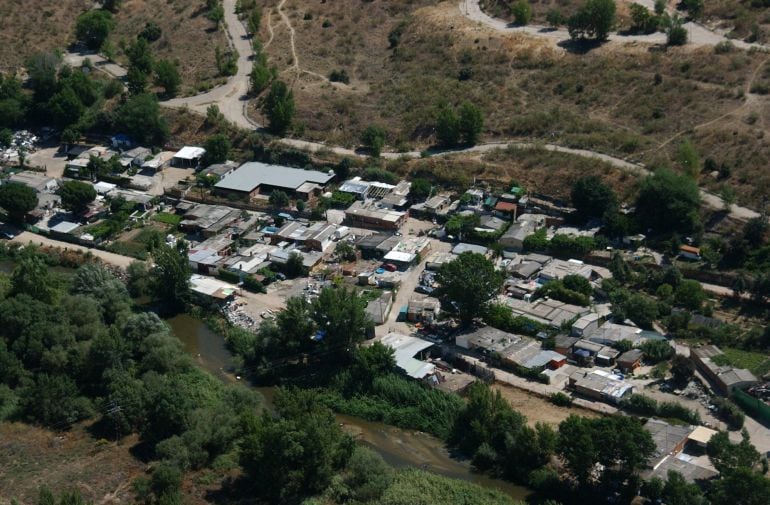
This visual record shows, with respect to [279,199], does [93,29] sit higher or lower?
higher

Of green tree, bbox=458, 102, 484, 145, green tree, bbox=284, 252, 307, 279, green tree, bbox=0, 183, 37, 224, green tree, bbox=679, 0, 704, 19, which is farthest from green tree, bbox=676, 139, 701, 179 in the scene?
green tree, bbox=0, 183, 37, 224

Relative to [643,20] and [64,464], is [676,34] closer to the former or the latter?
[643,20]

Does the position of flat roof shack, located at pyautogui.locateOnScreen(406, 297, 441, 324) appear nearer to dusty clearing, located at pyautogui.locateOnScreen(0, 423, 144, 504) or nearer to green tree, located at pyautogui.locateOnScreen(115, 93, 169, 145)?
dusty clearing, located at pyautogui.locateOnScreen(0, 423, 144, 504)

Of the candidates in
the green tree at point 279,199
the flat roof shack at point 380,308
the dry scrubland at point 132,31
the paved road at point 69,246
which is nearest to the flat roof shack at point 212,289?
the paved road at point 69,246

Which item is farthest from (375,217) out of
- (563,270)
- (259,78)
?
(259,78)

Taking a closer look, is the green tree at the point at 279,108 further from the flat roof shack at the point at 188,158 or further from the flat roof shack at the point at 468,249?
the flat roof shack at the point at 468,249

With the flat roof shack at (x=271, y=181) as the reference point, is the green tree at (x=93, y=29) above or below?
above
